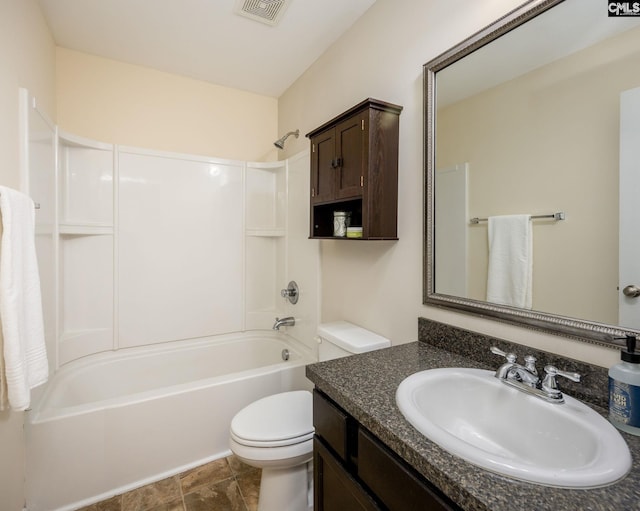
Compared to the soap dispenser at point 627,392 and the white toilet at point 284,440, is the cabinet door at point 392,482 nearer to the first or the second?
the soap dispenser at point 627,392

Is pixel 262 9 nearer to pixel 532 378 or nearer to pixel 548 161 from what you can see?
pixel 548 161

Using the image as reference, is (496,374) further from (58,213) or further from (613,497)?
(58,213)

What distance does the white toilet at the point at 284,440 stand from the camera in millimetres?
1356

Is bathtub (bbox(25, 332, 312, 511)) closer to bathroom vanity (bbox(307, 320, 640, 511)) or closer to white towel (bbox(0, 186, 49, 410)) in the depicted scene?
white towel (bbox(0, 186, 49, 410))

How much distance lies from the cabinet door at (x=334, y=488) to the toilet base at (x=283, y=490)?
413mm

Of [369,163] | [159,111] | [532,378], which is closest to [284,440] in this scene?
[532,378]

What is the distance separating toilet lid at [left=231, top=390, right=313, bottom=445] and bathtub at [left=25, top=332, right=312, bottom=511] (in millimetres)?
372

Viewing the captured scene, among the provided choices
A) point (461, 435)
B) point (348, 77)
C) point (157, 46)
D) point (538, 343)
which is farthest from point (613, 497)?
point (157, 46)

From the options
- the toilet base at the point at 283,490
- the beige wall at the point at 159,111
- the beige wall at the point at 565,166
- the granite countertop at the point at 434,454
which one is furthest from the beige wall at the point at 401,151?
the beige wall at the point at 159,111

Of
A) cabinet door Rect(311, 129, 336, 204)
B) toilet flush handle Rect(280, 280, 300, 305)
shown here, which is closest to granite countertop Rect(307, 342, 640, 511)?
cabinet door Rect(311, 129, 336, 204)

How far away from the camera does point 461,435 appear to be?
918mm

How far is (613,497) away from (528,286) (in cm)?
61

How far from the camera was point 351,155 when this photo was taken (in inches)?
59.3

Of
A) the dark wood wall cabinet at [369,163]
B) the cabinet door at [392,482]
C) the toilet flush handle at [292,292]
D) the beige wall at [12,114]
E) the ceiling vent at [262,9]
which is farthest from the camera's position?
the toilet flush handle at [292,292]
